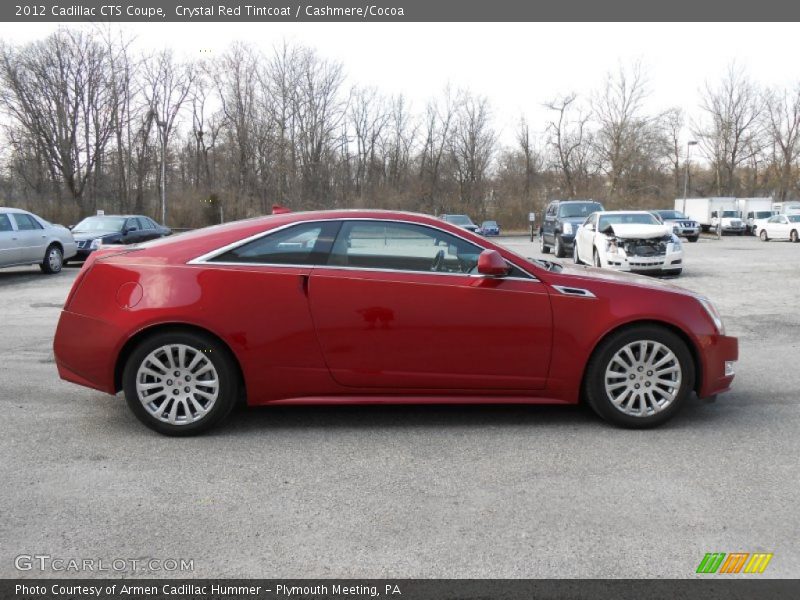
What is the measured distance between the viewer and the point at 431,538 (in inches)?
125

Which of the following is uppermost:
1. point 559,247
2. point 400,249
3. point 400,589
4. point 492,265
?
point 400,249

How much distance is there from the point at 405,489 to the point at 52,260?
15730mm

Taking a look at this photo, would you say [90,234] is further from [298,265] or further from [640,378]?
[640,378]

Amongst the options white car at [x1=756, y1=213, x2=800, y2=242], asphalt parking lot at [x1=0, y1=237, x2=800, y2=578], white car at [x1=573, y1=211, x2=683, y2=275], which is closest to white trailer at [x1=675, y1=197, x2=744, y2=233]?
white car at [x1=756, y1=213, x2=800, y2=242]

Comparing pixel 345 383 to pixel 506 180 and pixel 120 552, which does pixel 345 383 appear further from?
pixel 506 180

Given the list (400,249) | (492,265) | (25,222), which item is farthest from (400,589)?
(25,222)

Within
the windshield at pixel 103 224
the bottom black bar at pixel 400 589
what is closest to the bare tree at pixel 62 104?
the windshield at pixel 103 224

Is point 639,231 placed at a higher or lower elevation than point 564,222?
lower

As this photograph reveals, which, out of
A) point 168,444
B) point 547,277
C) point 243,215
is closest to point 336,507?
point 168,444

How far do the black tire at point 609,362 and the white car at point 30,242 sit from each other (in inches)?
571

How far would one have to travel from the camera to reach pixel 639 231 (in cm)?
1533

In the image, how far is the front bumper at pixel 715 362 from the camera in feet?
15.8

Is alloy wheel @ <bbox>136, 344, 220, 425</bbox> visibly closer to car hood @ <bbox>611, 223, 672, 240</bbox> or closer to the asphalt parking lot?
the asphalt parking lot

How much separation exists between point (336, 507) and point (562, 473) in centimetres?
138
